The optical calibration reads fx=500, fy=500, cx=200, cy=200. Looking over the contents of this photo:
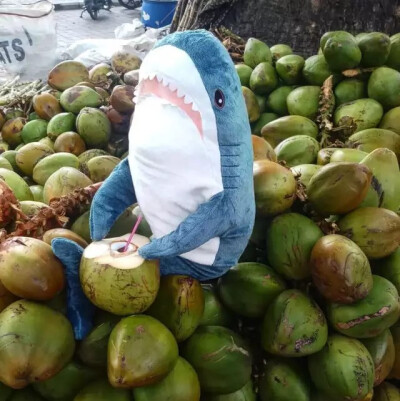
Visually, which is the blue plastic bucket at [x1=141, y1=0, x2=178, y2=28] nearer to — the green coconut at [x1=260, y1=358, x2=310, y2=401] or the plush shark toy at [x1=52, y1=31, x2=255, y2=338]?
the plush shark toy at [x1=52, y1=31, x2=255, y2=338]

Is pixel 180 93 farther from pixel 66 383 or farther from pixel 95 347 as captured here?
pixel 66 383

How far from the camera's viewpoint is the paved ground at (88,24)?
8711 millimetres

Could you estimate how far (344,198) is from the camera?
59.4 inches

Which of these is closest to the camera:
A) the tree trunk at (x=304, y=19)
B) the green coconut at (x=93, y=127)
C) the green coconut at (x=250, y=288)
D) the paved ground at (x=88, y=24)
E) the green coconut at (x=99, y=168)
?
the green coconut at (x=250, y=288)

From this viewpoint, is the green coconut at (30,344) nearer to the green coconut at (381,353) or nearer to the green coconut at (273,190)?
the green coconut at (273,190)

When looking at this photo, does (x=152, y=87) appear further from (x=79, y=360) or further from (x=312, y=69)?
(x=312, y=69)

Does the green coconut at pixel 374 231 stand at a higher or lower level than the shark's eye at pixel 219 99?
lower

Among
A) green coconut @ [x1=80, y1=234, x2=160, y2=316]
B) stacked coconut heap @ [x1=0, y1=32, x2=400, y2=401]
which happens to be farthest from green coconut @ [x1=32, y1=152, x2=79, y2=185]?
green coconut @ [x1=80, y1=234, x2=160, y2=316]

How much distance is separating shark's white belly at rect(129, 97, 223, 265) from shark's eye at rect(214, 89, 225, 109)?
0.08 meters

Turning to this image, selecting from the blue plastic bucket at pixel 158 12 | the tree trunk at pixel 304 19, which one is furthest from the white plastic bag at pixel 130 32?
the tree trunk at pixel 304 19

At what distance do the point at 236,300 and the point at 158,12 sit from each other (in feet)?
24.2

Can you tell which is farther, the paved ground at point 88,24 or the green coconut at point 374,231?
the paved ground at point 88,24

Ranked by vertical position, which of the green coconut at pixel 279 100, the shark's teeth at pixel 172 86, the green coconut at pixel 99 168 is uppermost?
the shark's teeth at pixel 172 86

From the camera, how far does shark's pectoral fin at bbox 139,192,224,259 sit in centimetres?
119
